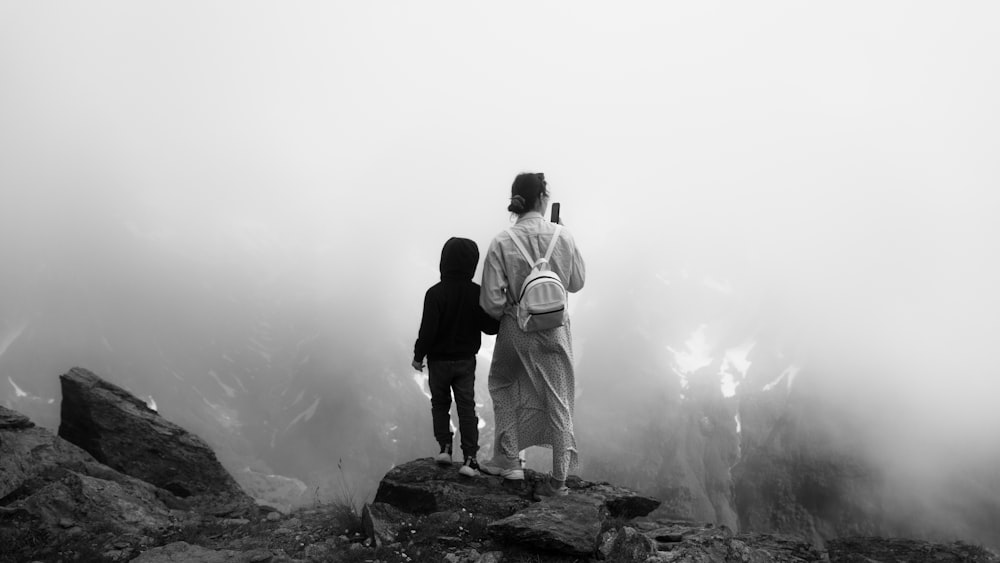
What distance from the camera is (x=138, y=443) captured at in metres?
16.5

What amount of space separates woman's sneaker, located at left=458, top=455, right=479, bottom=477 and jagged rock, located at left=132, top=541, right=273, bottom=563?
130 inches

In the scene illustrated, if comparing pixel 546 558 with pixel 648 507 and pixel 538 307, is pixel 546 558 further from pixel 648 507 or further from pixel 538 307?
pixel 648 507

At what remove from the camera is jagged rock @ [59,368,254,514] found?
1585 cm

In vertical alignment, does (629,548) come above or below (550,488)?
below

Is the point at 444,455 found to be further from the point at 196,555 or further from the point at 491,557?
the point at 196,555

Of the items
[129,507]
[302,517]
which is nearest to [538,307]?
[302,517]

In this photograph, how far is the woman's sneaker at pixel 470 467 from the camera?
33.3ft

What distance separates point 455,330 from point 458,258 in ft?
4.21

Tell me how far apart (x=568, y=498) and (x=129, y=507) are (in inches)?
310

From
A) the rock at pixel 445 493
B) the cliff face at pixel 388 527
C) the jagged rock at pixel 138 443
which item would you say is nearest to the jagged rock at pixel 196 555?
the cliff face at pixel 388 527

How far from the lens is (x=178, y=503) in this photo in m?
12.7

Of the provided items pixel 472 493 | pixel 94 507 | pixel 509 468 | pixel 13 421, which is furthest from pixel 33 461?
pixel 509 468

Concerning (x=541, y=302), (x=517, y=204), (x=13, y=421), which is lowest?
(x=13, y=421)

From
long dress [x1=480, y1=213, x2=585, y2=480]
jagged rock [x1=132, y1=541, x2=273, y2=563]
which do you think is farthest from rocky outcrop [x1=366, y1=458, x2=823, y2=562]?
jagged rock [x1=132, y1=541, x2=273, y2=563]
